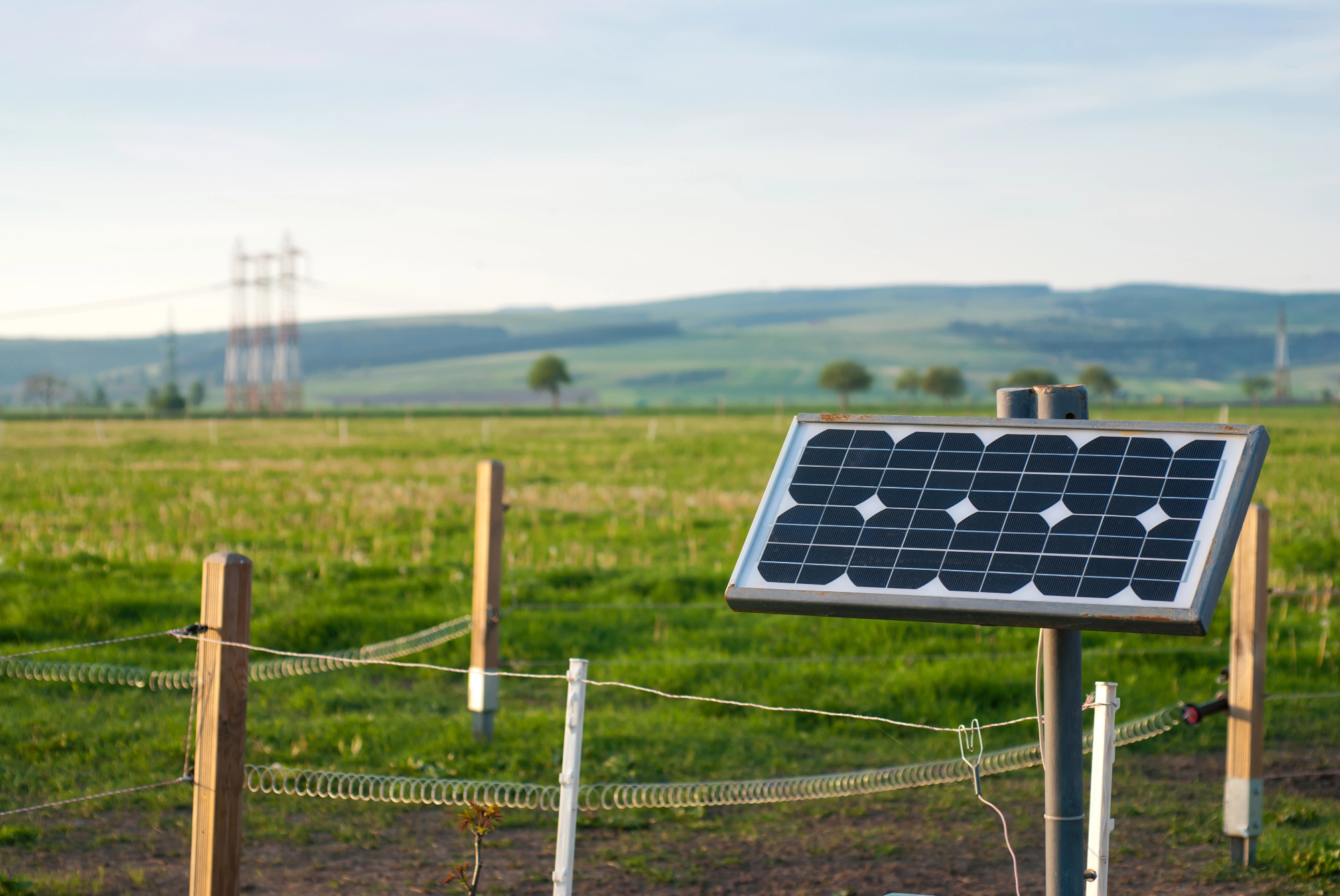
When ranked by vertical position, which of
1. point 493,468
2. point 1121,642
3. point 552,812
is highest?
point 493,468

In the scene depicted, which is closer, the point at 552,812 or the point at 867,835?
the point at 867,835

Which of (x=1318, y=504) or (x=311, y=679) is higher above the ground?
(x=1318, y=504)

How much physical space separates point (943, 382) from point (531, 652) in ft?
548

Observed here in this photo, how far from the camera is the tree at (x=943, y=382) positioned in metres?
172

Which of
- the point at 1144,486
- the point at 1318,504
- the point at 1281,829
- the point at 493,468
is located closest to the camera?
the point at 1144,486

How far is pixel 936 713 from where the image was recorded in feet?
34.8

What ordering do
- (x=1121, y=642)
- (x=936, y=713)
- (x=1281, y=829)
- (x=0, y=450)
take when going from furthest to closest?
(x=0, y=450), (x=1121, y=642), (x=936, y=713), (x=1281, y=829)

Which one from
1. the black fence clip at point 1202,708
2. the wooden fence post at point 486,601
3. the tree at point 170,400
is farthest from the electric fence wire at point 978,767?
the tree at point 170,400

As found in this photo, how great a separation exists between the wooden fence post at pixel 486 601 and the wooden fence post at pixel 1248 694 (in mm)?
5010

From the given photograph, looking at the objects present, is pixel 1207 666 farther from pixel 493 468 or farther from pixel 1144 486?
pixel 1144 486

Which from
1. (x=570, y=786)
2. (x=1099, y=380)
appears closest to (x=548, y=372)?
(x=1099, y=380)

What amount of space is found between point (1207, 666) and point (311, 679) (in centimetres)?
858

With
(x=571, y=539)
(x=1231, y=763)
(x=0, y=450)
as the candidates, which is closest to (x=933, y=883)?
(x=1231, y=763)

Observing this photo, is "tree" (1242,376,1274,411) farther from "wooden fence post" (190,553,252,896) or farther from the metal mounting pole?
"wooden fence post" (190,553,252,896)
